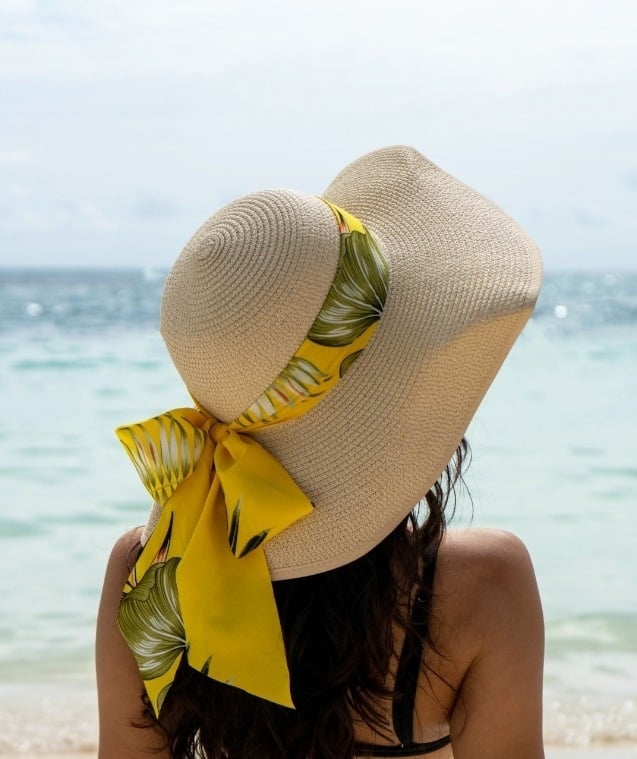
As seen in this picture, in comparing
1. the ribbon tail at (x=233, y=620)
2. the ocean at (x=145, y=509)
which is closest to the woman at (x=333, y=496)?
the ribbon tail at (x=233, y=620)

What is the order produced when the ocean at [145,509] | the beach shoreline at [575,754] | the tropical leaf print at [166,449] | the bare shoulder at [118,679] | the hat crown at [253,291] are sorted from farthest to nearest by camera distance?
1. the ocean at [145,509]
2. the beach shoreline at [575,754]
3. the bare shoulder at [118,679]
4. the tropical leaf print at [166,449]
5. the hat crown at [253,291]

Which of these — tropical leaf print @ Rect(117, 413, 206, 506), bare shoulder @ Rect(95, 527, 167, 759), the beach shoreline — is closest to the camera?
tropical leaf print @ Rect(117, 413, 206, 506)

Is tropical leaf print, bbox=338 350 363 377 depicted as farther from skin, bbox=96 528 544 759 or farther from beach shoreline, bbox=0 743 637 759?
beach shoreline, bbox=0 743 637 759

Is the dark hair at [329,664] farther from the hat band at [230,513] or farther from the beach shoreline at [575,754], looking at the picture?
the beach shoreline at [575,754]

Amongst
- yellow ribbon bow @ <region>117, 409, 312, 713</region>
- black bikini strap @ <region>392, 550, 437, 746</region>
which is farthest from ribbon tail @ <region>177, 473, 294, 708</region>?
black bikini strap @ <region>392, 550, 437, 746</region>

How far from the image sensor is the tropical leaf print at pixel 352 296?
3.38 ft

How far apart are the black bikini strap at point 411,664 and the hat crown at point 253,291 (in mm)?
281

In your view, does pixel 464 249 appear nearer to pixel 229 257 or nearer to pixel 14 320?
pixel 229 257

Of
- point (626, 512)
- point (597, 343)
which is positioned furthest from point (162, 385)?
point (597, 343)

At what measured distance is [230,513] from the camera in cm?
108

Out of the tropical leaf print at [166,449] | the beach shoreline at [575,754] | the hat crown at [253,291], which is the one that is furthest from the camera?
the beach shoreline at [575,754]

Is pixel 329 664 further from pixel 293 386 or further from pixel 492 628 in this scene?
pixel 293 386

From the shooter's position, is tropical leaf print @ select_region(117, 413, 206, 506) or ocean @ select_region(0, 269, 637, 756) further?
ocean @ select_region(0, 269, 637, 756)

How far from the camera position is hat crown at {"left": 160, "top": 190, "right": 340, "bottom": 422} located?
102 cm
